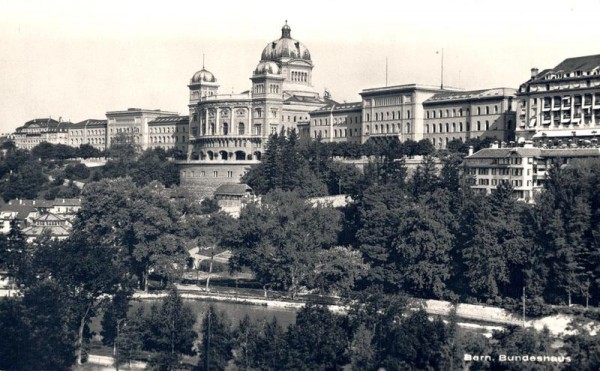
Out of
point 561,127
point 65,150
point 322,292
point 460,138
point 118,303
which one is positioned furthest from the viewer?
point 65,150

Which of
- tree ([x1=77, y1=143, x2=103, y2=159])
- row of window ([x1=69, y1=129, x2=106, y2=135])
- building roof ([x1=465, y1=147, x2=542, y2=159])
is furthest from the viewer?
row of window ([x1=69, y1=129, x2=106, y2=135])

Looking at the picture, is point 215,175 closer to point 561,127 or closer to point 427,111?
point 427,111

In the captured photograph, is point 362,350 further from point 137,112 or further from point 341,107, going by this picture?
point 137,112

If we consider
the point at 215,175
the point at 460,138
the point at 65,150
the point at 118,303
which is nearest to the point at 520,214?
the point at 118,303

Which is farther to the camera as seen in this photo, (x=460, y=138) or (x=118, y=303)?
(x=460, y=138)

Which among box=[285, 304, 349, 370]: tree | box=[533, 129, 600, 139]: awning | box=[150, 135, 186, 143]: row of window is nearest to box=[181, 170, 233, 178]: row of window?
box=[150, 135, 186, 143]: row of window

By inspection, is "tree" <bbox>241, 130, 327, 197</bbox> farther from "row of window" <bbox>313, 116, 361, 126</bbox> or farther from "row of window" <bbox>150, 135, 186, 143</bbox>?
"row of window" <bbox>150, 135, 186, 143</bbox>

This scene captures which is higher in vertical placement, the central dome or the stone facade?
the central dome
